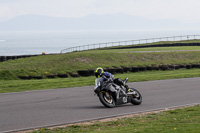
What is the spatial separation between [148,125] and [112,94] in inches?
140

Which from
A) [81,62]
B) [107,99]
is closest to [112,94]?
[107,99]

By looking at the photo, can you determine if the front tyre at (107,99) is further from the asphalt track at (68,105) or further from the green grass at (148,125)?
the green grass at (148,125)

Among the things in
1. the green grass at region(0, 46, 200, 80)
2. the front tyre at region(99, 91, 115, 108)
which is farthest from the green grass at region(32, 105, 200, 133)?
the green grass at region(0, 46, 200, 80)

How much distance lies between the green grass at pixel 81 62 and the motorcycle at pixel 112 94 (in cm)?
1295

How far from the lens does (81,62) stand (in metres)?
29.1

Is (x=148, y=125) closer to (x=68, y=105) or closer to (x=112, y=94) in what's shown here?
(x=112, y=94)

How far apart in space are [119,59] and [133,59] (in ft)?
4.30

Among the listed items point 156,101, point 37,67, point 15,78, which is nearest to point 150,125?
point 156,101

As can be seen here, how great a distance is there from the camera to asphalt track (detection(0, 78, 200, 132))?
387 inches

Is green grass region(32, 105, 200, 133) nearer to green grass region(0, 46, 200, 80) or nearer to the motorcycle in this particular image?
the motorcycle

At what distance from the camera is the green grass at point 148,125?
7648 millimetres

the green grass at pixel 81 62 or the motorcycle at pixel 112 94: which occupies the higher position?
the green grass at pixel 81 62

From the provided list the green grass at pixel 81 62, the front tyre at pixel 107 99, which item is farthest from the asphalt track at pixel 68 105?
the green grass at pixel 81 62

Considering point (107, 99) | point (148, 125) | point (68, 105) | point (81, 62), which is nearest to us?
point (148, 125)
